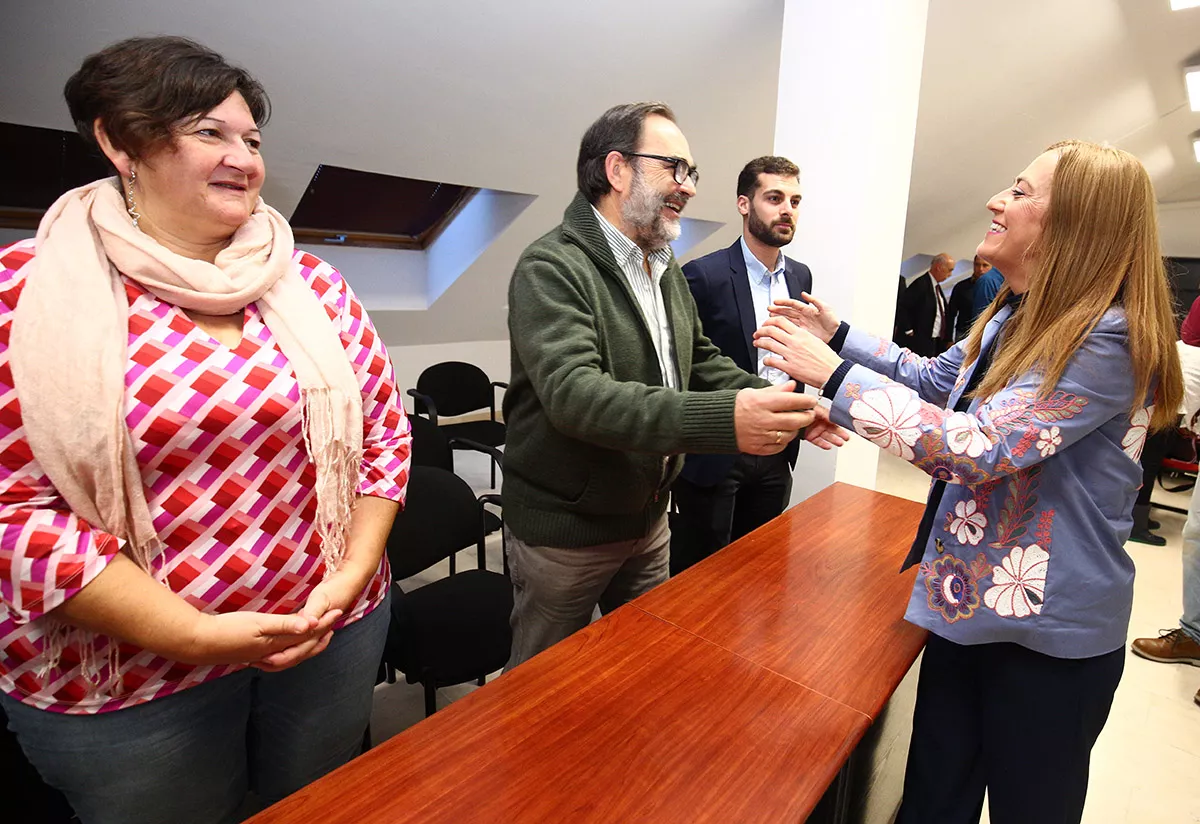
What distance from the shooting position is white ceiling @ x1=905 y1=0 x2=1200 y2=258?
4.33 metres

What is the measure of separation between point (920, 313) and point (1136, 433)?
17.0 feet

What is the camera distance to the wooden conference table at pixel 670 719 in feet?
2.88

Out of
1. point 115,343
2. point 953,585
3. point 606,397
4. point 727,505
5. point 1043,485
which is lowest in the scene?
point 727,505

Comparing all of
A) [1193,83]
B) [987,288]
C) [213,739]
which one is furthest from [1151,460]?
[213,739]

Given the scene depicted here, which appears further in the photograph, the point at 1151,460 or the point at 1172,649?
the point at 1151,460

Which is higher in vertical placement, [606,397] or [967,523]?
[606,397]

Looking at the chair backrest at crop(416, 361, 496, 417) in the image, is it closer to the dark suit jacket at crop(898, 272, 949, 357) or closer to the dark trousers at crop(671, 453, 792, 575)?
the dark trousers at crop(671, 453, 792, 575)

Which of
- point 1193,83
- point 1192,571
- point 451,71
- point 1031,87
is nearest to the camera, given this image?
point 1192,571

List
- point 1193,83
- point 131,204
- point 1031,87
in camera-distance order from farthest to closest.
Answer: point 1193,83, point 1031,87, point 131,204

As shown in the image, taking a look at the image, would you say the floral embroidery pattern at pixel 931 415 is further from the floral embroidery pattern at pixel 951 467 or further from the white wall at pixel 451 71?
the white wall at pixel 451 71

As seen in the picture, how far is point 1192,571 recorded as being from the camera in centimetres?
260

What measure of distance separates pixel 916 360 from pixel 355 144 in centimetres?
305

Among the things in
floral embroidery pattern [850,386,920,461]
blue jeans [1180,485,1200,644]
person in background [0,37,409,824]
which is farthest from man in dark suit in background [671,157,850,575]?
blue jeans [1180,485,1200,644]

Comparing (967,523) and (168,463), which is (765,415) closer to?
(967,523)
